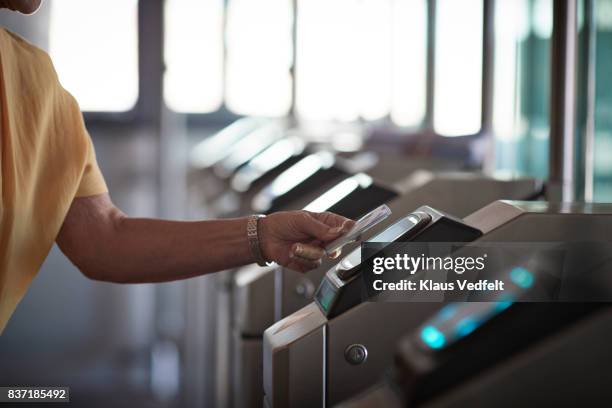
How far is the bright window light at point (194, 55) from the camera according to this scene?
5520 millimetres

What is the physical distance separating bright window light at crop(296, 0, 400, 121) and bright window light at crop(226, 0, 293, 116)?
0.09 meters

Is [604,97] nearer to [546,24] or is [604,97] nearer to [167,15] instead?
[546,24]

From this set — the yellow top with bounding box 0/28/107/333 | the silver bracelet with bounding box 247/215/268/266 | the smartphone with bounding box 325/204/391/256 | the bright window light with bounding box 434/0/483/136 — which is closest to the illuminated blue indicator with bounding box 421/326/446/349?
the smartphone with bounding box 325/204/391/256

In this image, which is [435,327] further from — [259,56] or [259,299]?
[259,56]

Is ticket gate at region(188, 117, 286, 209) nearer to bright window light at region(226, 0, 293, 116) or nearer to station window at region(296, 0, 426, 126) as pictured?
bright window light at region(226, 0, 293, 116)

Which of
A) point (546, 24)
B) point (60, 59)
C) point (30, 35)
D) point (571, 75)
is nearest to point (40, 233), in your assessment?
point (571, 75)

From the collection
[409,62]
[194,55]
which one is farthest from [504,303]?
[194,55]

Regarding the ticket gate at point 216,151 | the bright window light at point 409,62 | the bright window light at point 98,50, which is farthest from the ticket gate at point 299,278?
the bright window light at point 98,50

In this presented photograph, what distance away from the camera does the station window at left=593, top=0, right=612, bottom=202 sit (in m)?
1.86

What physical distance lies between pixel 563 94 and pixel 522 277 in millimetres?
891

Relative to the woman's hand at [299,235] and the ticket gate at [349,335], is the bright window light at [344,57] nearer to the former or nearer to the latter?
the woman's hand at [299,235]

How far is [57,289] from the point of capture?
16.7 ft

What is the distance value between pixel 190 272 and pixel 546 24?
1.64 m

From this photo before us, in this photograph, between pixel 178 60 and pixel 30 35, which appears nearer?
pixel 30 35
